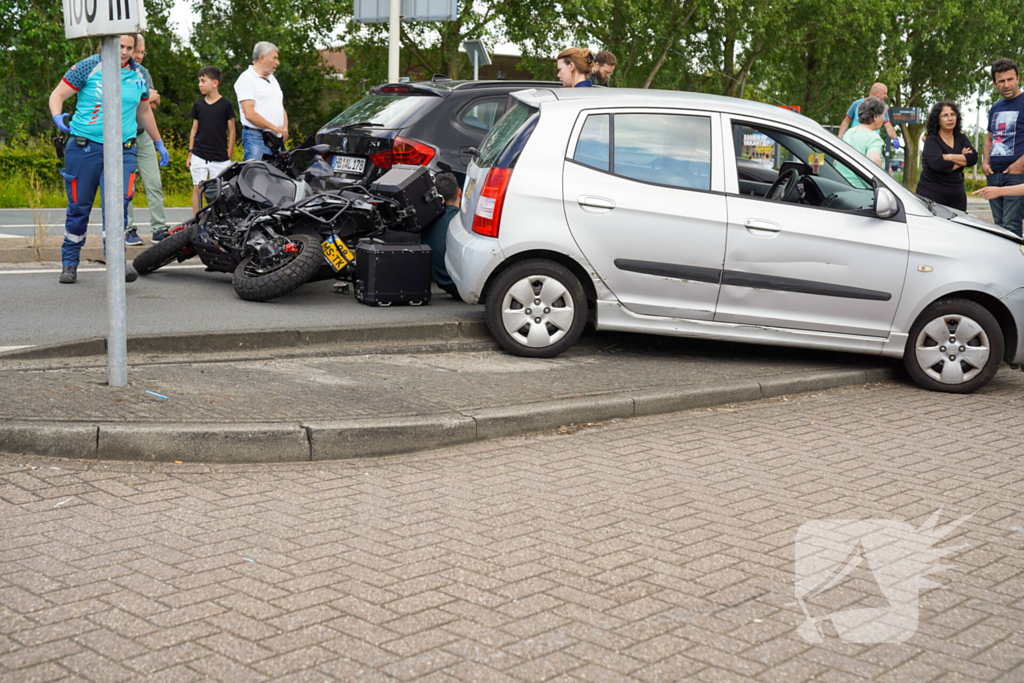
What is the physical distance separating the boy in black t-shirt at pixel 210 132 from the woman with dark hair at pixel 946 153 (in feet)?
23.6

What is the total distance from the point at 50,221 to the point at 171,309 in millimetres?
7673

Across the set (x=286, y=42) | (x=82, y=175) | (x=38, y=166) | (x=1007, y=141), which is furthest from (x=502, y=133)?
(x=286, y=42)

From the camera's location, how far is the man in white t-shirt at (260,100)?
10.7m

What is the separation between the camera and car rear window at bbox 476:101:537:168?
24.4ft

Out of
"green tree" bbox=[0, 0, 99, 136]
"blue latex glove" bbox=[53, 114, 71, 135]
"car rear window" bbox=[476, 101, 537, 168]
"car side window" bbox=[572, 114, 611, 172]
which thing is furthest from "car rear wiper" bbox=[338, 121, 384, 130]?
"green tree" bbox=[0, 0, 99, 136]

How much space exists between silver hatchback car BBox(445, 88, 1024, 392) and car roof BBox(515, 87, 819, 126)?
0.6 inches

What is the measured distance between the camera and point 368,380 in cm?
637

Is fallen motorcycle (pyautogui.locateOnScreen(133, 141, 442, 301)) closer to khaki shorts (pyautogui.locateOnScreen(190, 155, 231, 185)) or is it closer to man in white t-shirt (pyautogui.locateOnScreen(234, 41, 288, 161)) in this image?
man in white t-shirt (pyautogui.locateOnScreen(234, 41, 288, 161))

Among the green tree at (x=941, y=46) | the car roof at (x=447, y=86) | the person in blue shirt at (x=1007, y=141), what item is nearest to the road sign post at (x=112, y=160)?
the car roof at (x=447, y=86)

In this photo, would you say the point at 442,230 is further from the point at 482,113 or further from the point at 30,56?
the point at 30,56

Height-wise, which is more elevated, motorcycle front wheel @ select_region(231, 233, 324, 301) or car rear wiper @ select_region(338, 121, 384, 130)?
car rear wiper @ select_region(338, 121, 384, 130)

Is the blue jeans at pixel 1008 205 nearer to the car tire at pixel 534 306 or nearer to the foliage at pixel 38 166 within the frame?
the car tire at pixel 534 306

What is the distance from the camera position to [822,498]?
15.7 ft

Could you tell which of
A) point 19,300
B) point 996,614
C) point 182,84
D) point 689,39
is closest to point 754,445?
point 996,614
